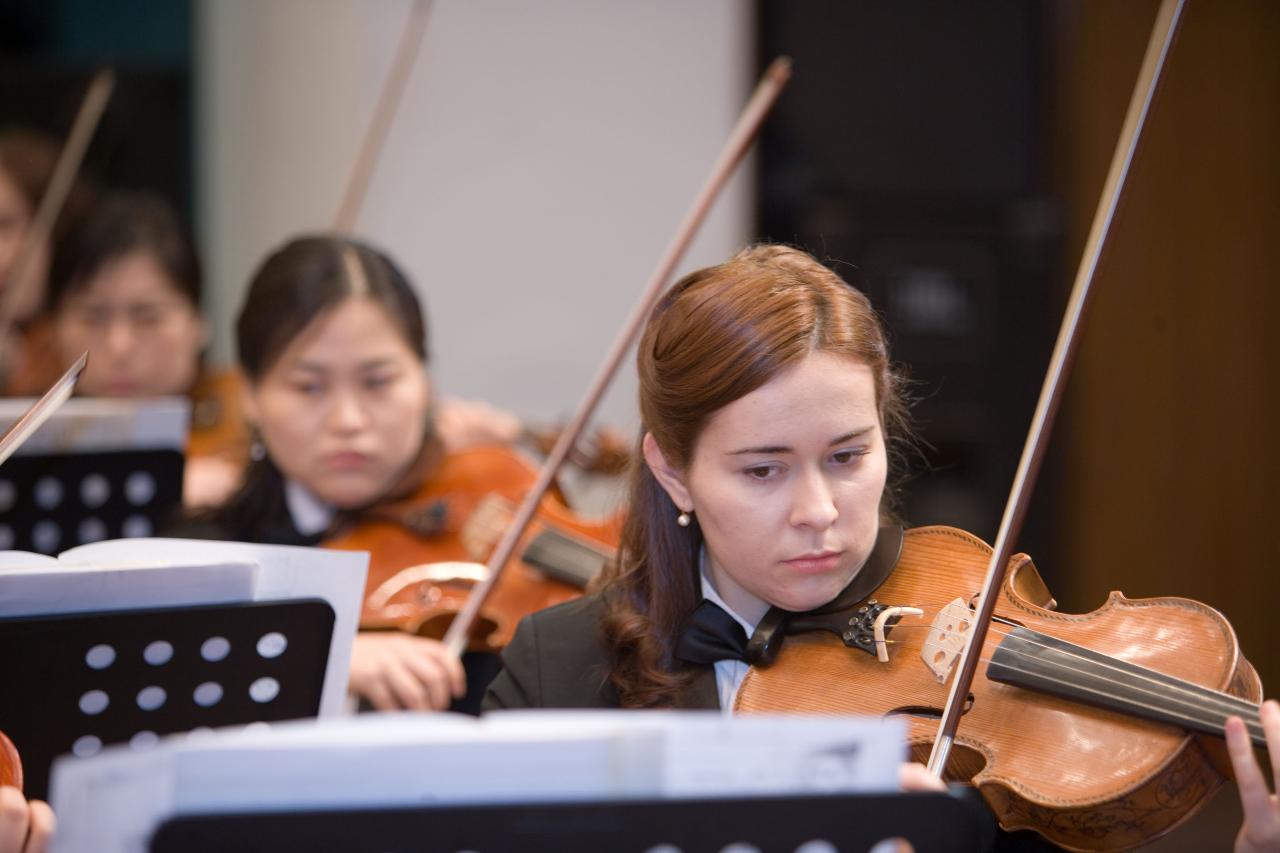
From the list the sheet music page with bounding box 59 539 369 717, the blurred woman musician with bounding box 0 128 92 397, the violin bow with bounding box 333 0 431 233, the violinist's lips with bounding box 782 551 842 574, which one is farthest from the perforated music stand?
the violin bow with bounding box 333 0 431 233

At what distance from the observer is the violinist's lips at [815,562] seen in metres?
1.31

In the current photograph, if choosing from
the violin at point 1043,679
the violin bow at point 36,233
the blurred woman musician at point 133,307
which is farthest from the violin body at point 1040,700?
the violin bow at point 36,233

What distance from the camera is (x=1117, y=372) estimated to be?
355 cm

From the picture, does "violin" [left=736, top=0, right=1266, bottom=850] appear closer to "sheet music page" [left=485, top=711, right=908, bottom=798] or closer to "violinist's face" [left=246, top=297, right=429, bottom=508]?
"sheet music page" [left=485, top=711, right=908, bottom=798]

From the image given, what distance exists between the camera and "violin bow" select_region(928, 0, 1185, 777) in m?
1.20

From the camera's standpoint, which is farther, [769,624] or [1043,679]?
[769,624]

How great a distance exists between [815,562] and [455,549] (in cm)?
82

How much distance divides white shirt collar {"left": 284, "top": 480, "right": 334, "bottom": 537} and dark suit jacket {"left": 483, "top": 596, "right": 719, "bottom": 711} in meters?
0.69

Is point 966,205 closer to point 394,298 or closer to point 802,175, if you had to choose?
point 802,175

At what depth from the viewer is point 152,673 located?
124cm

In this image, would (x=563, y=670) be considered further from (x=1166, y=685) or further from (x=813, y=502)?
(x=1166, y=685)

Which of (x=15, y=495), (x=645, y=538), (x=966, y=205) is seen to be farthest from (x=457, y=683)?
(x=966, y=205)

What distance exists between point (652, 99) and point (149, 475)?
2.17m

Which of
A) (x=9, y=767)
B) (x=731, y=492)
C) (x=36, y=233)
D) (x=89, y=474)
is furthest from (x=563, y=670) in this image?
(x=36, y=233)
